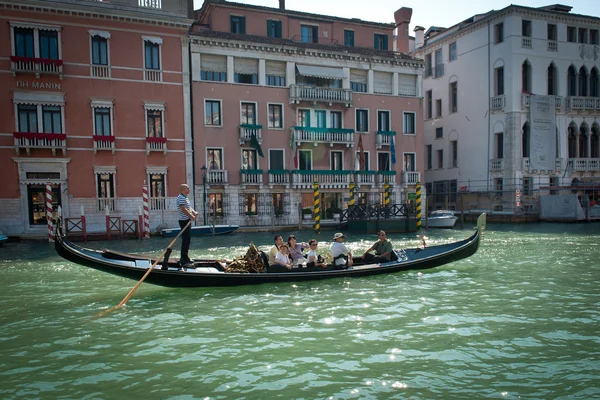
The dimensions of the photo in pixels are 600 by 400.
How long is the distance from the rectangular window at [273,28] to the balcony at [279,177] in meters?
6.89

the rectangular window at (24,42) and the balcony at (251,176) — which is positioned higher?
the rectangular window at (24,42)

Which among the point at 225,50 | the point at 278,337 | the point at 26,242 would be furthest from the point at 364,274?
the point at 225,50

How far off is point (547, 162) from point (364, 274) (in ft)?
67.8

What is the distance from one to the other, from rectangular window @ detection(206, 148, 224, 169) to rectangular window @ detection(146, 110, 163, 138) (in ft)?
7.55

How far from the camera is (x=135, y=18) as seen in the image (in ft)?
61.7

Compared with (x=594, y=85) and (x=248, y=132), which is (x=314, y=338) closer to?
(x=248, y=132)

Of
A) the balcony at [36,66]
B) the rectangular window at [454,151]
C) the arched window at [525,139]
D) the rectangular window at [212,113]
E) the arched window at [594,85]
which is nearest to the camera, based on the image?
the balcony at [36,66]

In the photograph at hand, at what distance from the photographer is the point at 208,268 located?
8102 mm

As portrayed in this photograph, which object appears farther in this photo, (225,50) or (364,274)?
(225,50)

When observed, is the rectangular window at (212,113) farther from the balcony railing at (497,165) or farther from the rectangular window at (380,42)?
the balcony railing at (497,165)

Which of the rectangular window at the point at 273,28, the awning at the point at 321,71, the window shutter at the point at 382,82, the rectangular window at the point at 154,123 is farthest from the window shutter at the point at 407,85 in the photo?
the rectangular window at the point at 154,123

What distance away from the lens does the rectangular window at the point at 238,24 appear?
22125 millimetres

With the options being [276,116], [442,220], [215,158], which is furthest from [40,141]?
[442,220]

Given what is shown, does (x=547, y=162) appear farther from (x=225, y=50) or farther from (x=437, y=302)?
(x=437, y=302)
